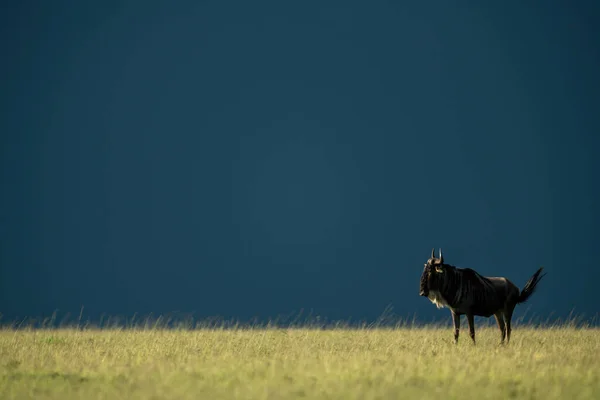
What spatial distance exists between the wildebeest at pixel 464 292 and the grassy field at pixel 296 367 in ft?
2.53

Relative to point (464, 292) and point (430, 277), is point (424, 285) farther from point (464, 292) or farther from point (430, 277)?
point (464, 292)

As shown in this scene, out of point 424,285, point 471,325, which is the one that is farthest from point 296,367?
point 471,325

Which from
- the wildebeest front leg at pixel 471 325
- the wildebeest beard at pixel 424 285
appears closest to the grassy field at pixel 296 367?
the wildebeest front leg at pixel 471 325

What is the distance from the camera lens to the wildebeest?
18.1 metres

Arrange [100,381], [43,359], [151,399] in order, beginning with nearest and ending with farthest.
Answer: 1. [151,399]
2. [100,381]
3. [43,359]

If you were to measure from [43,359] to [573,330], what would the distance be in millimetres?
16642

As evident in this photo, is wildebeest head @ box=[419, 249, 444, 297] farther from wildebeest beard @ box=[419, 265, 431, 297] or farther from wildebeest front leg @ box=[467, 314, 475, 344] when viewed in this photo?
wildebeest front leg @ box=[467, 314, 475, 344]

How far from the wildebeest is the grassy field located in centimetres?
77

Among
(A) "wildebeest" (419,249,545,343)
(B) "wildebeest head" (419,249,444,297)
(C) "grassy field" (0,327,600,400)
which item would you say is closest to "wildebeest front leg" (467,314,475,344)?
(A) "wildebeest" (419,249,545,343)

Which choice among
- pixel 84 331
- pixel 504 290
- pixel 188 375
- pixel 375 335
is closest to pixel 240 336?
pixel 375 335

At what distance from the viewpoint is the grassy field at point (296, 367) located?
1066cm

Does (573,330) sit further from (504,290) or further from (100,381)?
(100,381)

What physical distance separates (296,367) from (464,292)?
6663 millimetres

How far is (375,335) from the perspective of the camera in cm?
2131
